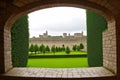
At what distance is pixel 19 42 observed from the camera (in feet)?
25.0

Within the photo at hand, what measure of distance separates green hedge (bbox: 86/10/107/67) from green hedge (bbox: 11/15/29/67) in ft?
8.80

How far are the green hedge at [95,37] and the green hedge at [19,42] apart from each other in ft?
8.80

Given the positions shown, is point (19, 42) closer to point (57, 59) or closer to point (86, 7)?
point (86, 7)

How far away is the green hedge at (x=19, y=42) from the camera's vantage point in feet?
22.6

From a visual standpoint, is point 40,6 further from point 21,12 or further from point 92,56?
point 92,56

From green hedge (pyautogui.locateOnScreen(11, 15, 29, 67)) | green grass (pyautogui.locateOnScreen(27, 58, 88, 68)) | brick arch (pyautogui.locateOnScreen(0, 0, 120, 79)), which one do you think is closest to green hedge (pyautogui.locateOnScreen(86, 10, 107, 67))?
green grass (pyautogui.locateOnScreen(27, 58, 88, 68))

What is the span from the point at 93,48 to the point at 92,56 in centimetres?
33

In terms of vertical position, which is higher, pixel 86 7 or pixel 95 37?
pixel 86 7

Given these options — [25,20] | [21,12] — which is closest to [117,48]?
[21,12]

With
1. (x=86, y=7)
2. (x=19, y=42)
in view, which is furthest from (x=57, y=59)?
(x=86, y=7)

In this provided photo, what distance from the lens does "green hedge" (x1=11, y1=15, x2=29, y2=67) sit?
6877 mm

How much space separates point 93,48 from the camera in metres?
8.54

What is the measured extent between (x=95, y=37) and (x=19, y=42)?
293 centimetres

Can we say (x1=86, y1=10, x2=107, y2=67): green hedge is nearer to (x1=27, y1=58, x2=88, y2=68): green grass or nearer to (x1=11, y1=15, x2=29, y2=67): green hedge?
(x1=27, y1=58, x2=88, y2=68): green grass
